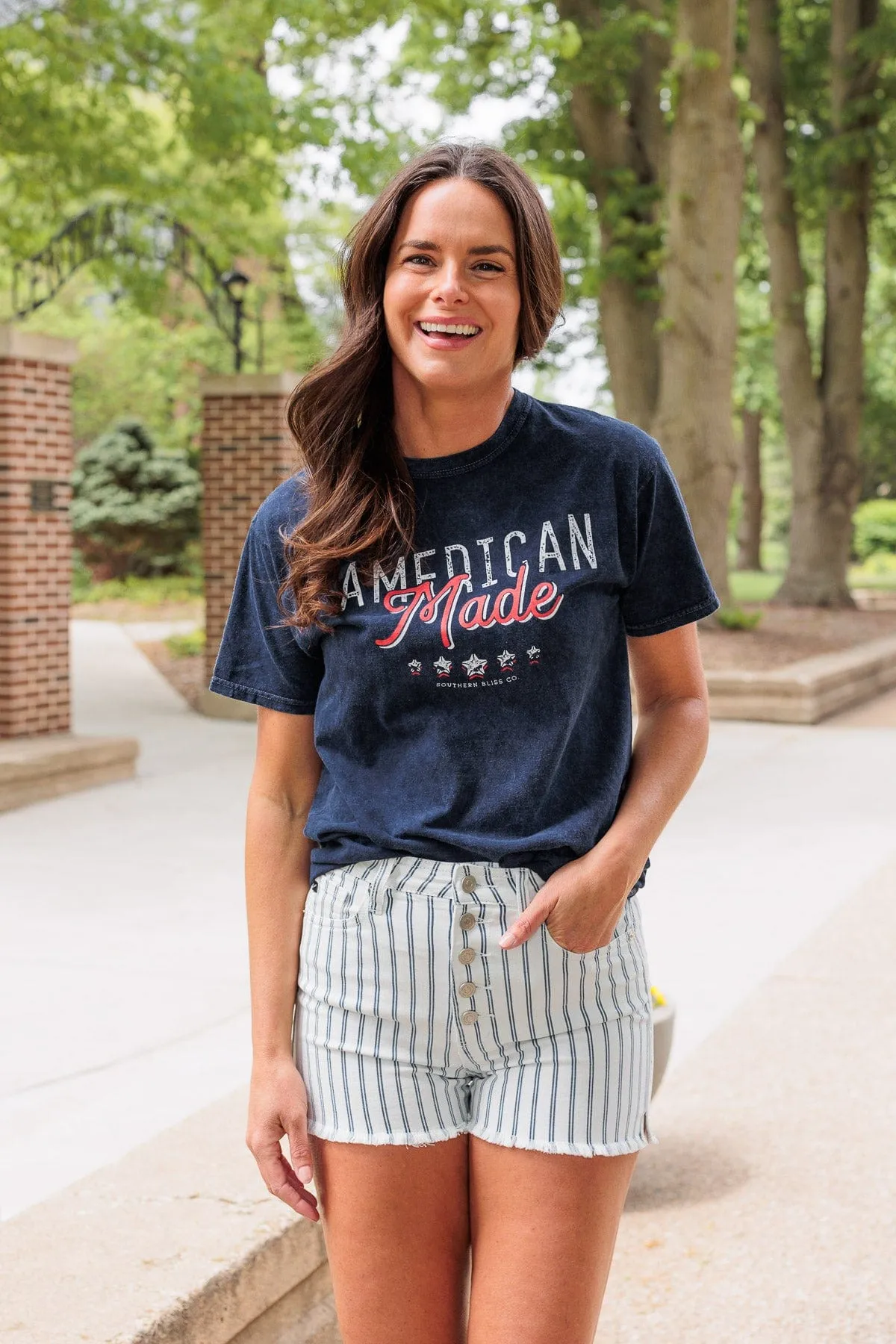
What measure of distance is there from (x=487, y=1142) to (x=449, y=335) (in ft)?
3.21

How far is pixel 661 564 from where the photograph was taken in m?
1.96

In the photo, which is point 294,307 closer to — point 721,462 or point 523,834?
point 721,462

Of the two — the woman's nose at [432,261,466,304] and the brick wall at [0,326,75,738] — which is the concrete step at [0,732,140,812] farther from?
the woman's nose at [432,261,466,304]

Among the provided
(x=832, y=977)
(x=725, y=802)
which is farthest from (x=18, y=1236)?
(x=725, y=802)

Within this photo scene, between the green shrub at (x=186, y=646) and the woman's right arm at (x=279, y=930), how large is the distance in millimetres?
16163

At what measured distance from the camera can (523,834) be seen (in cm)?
188

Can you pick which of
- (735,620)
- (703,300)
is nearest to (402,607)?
(703,300)

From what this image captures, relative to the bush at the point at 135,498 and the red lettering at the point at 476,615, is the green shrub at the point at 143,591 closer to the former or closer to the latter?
the bush at the point at 135,498

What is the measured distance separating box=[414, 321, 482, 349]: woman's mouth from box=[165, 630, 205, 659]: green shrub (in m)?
16.3

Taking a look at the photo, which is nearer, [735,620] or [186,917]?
[186,917]

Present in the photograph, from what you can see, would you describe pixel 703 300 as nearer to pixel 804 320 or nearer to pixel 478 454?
pixel 804 320

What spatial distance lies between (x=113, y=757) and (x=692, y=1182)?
21.7ft

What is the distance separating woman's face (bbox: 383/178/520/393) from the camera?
1922 millimetres

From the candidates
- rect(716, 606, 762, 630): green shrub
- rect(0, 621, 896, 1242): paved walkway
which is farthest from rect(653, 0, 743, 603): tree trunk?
rect(0, 621, 896, 1242): paved walkway
